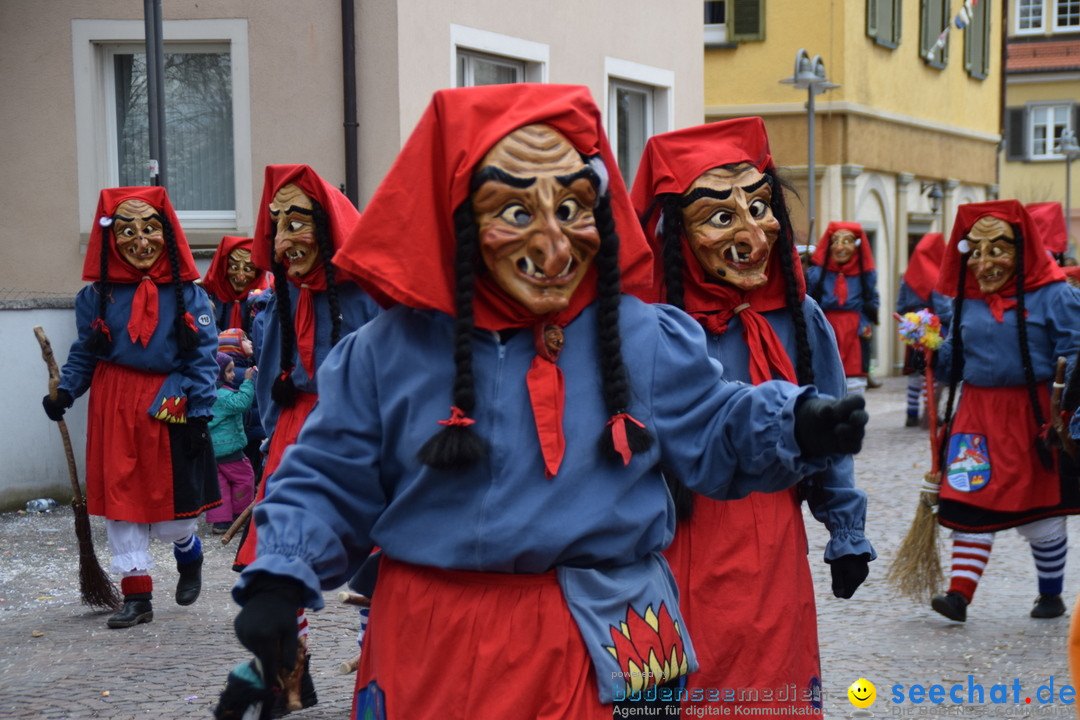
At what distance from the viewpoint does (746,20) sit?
23203 millimetres

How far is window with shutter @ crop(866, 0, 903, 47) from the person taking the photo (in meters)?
23.2

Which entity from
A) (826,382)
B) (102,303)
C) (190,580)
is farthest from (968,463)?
(102,303)

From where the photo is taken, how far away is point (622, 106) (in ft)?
49.4

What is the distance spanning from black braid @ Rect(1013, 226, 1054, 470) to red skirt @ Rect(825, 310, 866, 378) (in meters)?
8.00

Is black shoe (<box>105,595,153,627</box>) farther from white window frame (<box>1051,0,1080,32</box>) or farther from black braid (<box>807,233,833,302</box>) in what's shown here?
white window frame (<box>1051,0,1080,32</box>)

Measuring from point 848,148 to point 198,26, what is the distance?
13.5 meters

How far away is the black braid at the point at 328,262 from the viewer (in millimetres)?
5555

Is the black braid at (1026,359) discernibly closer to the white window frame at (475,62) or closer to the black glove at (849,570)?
the black glove at (849,570)

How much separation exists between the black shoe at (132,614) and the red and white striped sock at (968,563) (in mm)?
3960

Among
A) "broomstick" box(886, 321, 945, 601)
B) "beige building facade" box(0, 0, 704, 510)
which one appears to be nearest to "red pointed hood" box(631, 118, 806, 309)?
"broomstick" box(886, 321, 945, 601)

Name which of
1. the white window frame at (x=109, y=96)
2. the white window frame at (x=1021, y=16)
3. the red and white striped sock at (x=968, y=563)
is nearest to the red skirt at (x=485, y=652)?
the red and white striped sock at (x=968, y=563)

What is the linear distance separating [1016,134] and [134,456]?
3830cm

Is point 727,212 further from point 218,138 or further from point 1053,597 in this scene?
point 218,138

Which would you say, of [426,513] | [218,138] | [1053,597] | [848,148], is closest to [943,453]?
[1053,597]
